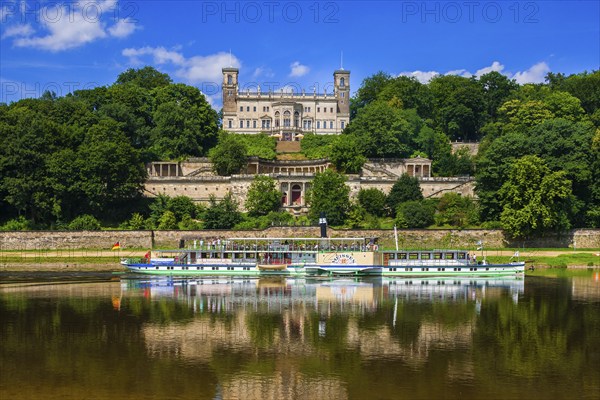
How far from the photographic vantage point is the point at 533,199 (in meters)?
55.1

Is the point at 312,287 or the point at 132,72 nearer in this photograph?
the point at 312,287

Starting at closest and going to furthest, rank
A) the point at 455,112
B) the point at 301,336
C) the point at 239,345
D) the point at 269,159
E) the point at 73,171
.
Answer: the point at 239,345, the point at 301,336, the point at 73,171, the point at 269,159, the point at 455,112

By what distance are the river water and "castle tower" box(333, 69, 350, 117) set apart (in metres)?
70.3

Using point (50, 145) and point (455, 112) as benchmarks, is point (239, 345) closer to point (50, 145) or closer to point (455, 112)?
point (50, 145)

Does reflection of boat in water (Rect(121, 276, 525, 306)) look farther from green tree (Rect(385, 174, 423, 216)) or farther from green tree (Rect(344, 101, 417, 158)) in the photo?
green tree (Rect(344, 101, 417, 158))

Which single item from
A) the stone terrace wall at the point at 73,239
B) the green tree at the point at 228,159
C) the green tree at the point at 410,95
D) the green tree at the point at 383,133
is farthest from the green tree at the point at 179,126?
the green tree at the point at 410,95

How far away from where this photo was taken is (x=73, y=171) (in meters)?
60.0

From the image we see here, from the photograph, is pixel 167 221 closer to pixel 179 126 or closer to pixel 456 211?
pixel 179 126

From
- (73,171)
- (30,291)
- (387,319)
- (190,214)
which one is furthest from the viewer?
(190,214)

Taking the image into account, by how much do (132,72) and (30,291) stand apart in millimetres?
68494

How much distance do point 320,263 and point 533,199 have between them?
19677 millimetres

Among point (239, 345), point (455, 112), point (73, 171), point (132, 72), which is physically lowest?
point (239, 345)

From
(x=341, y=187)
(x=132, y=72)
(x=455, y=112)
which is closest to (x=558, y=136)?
(x=341, y=187)

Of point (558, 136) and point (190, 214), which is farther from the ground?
point (558, 136)
